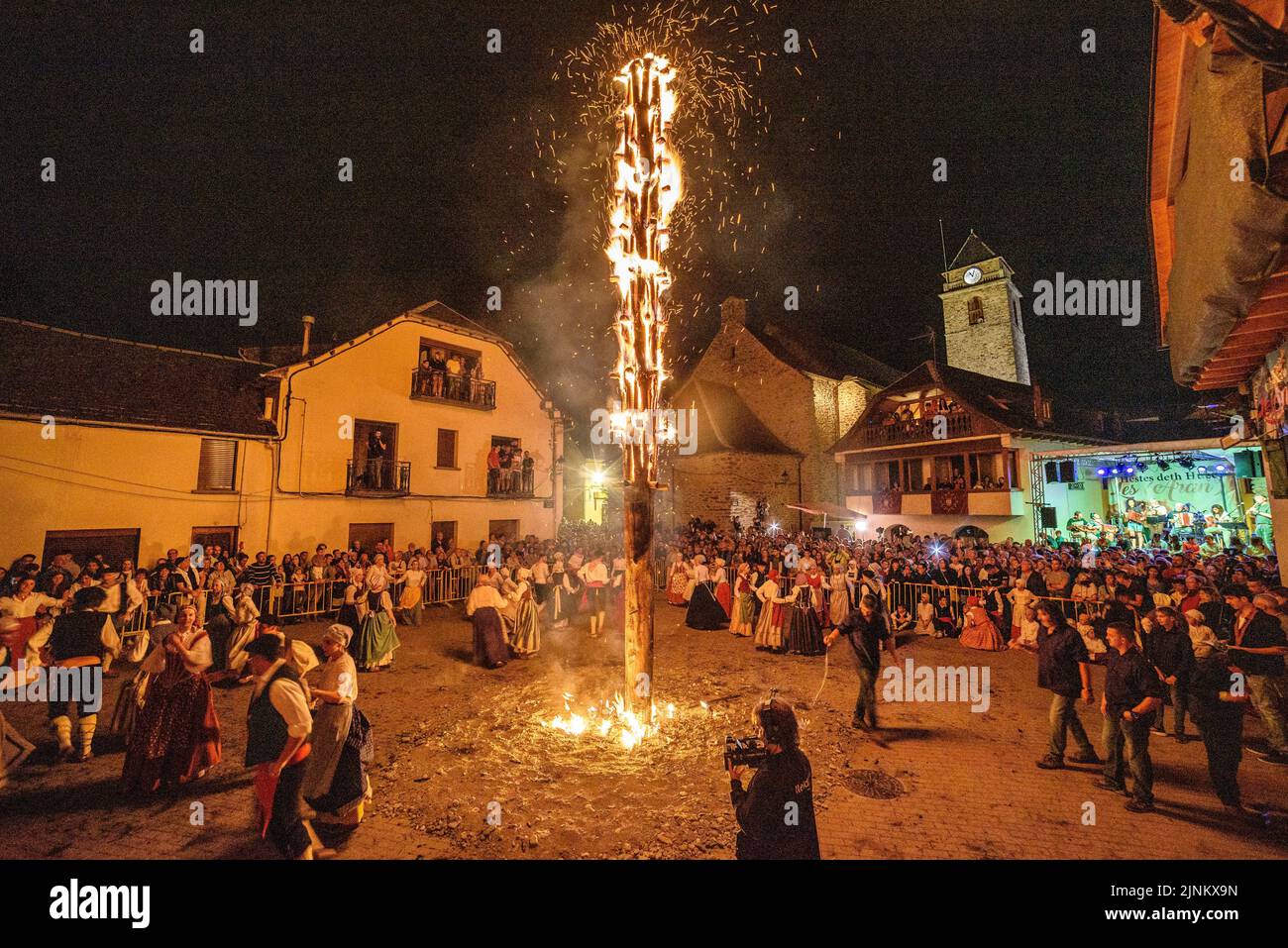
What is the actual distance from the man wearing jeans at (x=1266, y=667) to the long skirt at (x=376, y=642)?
12.1 metres

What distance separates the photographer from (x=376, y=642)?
Result: 31.9 ft

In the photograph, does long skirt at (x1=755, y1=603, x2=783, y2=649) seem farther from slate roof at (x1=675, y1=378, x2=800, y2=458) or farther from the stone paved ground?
slate roof at (x1=675, y1=378, x2=800, y2=458)

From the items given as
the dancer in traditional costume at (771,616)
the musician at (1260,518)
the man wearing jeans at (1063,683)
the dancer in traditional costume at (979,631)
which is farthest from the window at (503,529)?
the musician at (1260,518)

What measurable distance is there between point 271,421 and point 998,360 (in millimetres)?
40982

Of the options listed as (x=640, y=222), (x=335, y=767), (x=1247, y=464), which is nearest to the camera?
(x=335, y=767)

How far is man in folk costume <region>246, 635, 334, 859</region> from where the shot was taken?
433 centimetres

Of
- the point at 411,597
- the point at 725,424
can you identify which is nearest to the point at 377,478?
the point at 411,597

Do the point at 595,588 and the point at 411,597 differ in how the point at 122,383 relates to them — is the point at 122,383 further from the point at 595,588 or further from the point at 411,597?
the point at 595,588

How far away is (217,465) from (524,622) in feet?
35.6

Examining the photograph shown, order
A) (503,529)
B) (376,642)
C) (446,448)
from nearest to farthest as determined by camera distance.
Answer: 1. (376,642)
2. (446,448)
3. (503,529)

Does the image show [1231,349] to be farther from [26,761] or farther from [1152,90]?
[26,761]

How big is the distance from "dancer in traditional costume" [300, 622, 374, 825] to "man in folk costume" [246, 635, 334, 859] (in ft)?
0.77

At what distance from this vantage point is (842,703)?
810 cm
